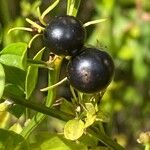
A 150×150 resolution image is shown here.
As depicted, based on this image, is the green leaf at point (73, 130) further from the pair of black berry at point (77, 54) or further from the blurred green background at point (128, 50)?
the blurred green background at point (128, 50)

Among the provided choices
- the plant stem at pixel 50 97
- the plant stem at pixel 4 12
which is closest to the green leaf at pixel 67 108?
the plant stem at pixel 50 97

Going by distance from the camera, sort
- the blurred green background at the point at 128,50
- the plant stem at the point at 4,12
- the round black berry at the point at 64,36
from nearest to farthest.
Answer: the round black berry at the point at 64,36 < the plant stem at the point at 4,12 < the blurred green background at the point at 128,50

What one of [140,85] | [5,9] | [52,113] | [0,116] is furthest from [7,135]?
[140,85]

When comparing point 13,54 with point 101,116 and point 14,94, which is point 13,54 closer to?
point 14,94

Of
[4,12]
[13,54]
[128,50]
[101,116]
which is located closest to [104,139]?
[101,116]

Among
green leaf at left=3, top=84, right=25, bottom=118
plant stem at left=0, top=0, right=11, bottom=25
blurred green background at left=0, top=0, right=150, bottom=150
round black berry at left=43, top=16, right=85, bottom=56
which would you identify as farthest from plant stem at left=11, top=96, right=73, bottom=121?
blurred green background at left=0, top=0, right=150, bottom=150

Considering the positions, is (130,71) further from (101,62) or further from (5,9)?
(101,62)
